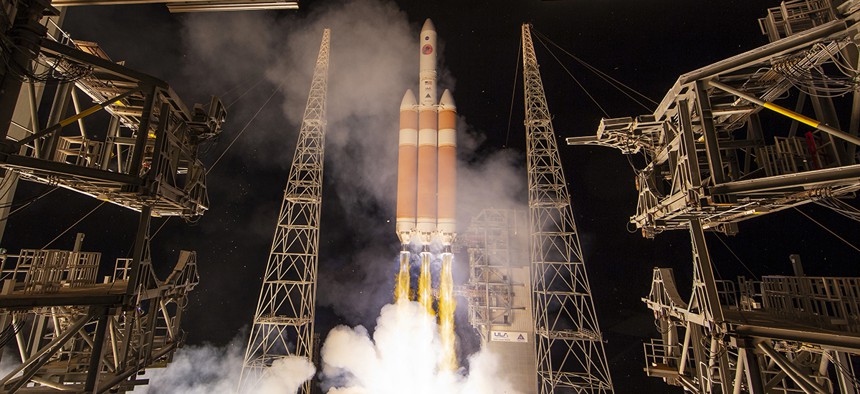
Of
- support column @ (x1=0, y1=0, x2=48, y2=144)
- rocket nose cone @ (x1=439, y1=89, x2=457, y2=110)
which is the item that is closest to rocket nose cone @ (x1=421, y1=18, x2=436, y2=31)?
rocket nose cone @ (x1=439, y1=89, x2=457, y2=110)

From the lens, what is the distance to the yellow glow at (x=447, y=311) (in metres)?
22.4

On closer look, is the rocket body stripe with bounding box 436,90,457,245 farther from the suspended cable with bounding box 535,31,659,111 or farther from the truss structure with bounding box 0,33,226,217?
the truss structure with bounding box 0,33,226,217

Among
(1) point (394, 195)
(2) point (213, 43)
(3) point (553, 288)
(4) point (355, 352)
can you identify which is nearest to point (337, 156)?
(1) point (394, 195)

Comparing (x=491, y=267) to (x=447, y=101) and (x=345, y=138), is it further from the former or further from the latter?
(x=345, y=138)

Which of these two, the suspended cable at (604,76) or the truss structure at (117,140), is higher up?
the suspended cable at (604,76)

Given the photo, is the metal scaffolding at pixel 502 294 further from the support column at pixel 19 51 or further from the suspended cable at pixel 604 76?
the support column at pixel 19 51

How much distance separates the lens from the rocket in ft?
72.4

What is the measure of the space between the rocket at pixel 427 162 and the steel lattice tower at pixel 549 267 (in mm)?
4602

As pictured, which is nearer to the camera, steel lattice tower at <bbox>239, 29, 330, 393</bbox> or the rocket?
steel lattice tower at <bbox>239, 29, 330, 393</bbox>

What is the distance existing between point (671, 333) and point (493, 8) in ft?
68.5

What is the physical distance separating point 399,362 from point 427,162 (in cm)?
1119

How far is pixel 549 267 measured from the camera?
2219cm

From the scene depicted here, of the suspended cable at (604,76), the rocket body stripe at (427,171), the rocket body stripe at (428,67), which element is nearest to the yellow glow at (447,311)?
the rocket body stripe at (427,171)

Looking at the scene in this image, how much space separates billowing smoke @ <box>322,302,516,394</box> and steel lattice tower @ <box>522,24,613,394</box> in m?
3.30
